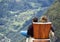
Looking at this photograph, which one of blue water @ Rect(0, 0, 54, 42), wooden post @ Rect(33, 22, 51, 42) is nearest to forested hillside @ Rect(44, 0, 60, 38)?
wooden post @ Rect(33, 22, 51, 42)

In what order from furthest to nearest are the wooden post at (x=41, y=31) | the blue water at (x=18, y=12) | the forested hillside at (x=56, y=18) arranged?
the blue water at (x=18, y=12), the forested hillside at (x=56, y=18), the wooden post at (x=41, y=31)

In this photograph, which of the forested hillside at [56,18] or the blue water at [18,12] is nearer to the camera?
the forested hillside at [56,18]

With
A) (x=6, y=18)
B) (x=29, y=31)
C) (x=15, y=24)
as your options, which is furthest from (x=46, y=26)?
(x=6, y=18)

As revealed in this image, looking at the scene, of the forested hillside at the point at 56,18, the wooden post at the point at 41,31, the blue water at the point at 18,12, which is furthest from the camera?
the blue water at the point at 18,12

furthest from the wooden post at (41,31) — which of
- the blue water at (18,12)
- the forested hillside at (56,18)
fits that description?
the blue water at (18,12)

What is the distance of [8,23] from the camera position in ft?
154

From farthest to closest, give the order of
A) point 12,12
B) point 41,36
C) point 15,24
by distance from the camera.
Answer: point 12,12
point 15,24
point 41,36

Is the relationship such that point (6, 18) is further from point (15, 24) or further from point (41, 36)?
point (41, 36)

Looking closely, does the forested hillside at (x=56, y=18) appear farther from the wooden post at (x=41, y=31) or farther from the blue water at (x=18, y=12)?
the blue water at (x=18, y=12)

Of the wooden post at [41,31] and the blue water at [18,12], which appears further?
the blue water at [18,12]

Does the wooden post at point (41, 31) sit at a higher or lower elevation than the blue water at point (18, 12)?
higher

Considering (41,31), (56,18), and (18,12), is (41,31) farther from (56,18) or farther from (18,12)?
(18,12)

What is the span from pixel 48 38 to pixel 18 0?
5265 cm

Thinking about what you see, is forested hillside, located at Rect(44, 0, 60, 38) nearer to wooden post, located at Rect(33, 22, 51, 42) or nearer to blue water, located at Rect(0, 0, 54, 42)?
wooden post, located at Rect(33, 22, 51, 42)
